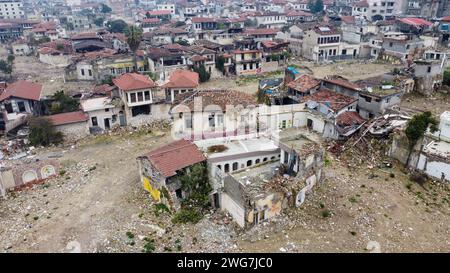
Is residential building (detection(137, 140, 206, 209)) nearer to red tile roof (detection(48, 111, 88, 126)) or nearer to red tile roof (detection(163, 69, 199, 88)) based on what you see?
red tile roof (detection(48, 111, 88, 126))

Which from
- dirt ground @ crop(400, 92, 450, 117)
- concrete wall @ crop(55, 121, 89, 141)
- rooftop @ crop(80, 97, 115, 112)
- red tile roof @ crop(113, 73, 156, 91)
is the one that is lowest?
concrete wall @ crop(55, 121, 89, 141)

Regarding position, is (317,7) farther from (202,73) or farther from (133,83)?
(133,83)

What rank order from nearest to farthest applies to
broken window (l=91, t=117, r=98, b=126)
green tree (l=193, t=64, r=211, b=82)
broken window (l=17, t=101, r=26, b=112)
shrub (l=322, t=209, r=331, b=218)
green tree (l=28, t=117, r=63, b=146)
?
1. shrub (l=322, t=209, r=331, b=218)
2. green tree (l=28, t=117, r=63, b=146)
3. broken window (l=91, t=117, r=98, b=126)
4. broken window (l=17, t=101, r=26, b=112)
5. green tree (l=193, t=64, r=211, b=82)

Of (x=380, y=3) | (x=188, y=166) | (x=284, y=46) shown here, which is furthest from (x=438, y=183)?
(x=380, y=3)

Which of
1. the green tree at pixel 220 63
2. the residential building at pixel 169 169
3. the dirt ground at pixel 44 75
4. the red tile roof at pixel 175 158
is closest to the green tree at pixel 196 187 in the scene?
the residential building at pixel 169 169

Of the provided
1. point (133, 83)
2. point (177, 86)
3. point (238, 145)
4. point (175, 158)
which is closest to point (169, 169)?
point (175, 158)

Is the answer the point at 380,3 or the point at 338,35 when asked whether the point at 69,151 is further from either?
the point at 380,3

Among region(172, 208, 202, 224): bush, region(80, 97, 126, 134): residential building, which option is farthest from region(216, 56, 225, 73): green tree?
region(172, 208, 202, 224): bush
